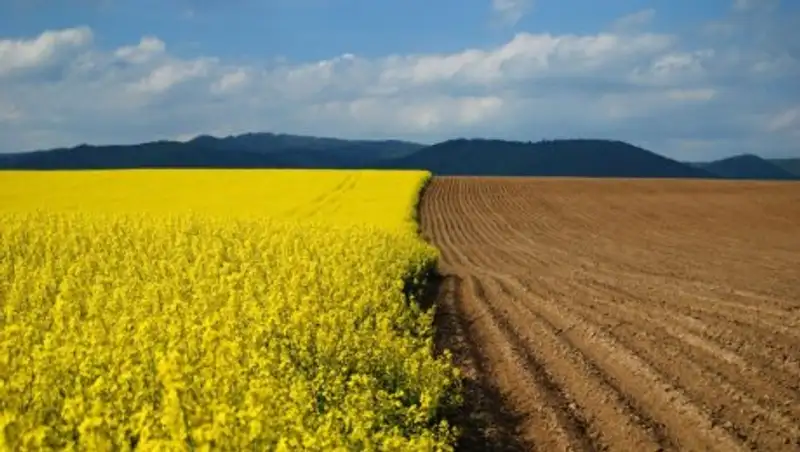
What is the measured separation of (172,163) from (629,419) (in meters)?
158

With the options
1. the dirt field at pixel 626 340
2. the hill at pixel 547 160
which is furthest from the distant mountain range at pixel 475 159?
the dirt field at pixel 626 340

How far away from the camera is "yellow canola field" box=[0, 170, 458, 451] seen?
5.62 m

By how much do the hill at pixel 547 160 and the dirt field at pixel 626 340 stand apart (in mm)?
148738

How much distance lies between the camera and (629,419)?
9953 millimetres

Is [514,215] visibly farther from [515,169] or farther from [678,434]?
[515,169]

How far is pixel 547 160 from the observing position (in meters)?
183

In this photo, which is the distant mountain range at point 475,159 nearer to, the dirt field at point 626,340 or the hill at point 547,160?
the hill at point 547,160

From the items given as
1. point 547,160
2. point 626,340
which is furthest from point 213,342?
point 547,160

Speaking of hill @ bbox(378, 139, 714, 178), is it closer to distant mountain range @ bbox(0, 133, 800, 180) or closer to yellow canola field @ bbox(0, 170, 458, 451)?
distant mountain range @ bbox(0, 133, 800, 180)

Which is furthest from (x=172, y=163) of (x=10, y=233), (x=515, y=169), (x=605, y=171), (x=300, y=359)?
(x=300, y=359)

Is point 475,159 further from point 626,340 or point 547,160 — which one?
point 626,340

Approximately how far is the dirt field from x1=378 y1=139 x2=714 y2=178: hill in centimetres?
14874

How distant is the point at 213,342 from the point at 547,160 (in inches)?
7025

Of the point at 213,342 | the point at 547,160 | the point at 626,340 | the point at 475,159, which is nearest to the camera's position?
the point at 213,342
